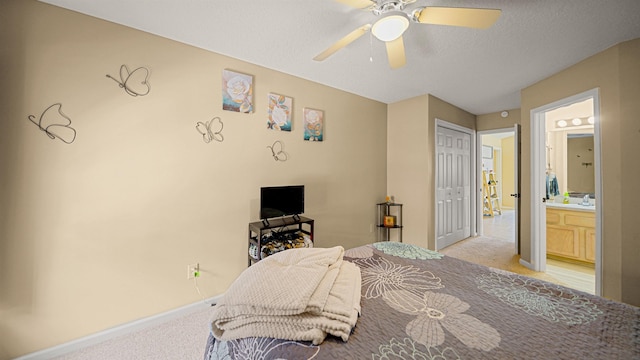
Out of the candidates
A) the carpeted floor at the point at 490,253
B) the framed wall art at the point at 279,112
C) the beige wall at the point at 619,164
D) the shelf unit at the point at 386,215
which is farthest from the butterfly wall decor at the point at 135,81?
the carpeted floor at the point at 490,253

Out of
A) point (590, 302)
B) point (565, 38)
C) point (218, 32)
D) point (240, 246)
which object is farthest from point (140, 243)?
point (565, 38)

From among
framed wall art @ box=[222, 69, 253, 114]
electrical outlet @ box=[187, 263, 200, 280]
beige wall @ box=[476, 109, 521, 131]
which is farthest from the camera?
beige wall @ box=[476, 109, 521, 131]

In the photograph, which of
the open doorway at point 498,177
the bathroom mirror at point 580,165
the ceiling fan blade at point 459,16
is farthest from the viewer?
the open doorway at point 498,177

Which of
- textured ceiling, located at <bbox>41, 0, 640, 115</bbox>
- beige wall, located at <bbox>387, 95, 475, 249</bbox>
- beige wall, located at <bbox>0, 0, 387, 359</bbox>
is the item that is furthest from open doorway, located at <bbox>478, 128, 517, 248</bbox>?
beige wall, located at <bbox>0, 0, 387, 359</bbox>

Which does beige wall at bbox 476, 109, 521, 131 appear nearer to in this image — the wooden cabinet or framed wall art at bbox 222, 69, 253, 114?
the wooden cabinet

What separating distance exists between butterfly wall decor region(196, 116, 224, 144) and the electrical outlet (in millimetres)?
1148

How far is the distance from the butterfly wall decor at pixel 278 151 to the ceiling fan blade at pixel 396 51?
1.40 meters

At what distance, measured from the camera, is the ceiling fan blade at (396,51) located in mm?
1610

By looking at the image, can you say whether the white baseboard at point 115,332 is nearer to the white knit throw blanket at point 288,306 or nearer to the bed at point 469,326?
the white knit throw blanket at point 288,306

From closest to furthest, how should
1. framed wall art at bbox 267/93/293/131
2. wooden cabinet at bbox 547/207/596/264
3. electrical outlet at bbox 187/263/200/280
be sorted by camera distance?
electrical outlet at bbox 187/263/200/280
framed wall art at bbox 267/93/293/131
wooden cabinet at bbox 547/207/596/264

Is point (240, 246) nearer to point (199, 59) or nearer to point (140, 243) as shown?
point (140, 243)

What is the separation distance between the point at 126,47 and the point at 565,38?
362 centimetres

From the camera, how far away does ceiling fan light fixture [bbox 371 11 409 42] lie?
134cm

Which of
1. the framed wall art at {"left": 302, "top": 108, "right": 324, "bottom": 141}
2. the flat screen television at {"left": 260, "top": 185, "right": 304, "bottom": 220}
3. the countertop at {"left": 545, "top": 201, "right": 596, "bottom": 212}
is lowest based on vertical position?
the countertop at {"left": 545, "top": 201, "right": 596, "bottom": 212}
